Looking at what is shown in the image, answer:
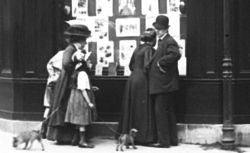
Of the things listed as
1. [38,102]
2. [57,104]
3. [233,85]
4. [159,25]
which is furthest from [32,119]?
[233,85]

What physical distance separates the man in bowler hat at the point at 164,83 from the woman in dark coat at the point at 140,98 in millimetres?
130

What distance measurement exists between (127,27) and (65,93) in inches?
76.7

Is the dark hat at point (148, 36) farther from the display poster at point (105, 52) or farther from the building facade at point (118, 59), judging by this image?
the display poster at point (105, 52)

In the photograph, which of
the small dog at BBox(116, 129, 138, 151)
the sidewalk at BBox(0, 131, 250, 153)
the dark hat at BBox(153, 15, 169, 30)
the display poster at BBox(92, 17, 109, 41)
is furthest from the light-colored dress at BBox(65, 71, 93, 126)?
the dark hat at BBox(153, 15, 169, 30)

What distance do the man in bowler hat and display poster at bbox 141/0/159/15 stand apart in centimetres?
74

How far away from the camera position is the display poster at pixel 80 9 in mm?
11719

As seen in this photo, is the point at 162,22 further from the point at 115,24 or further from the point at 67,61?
the point at 67,61

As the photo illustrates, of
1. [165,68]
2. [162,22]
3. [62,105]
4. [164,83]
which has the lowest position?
[62,105]

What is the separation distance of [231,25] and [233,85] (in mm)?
1106

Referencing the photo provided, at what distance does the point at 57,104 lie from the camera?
10.5m

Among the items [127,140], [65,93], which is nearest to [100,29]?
[65,93]

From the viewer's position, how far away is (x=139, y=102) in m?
10.7

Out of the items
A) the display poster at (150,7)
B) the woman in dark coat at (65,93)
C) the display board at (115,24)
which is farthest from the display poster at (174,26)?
the woman in dark coat at (65,93)

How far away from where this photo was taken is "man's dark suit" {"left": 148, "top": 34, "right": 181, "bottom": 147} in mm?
10414
